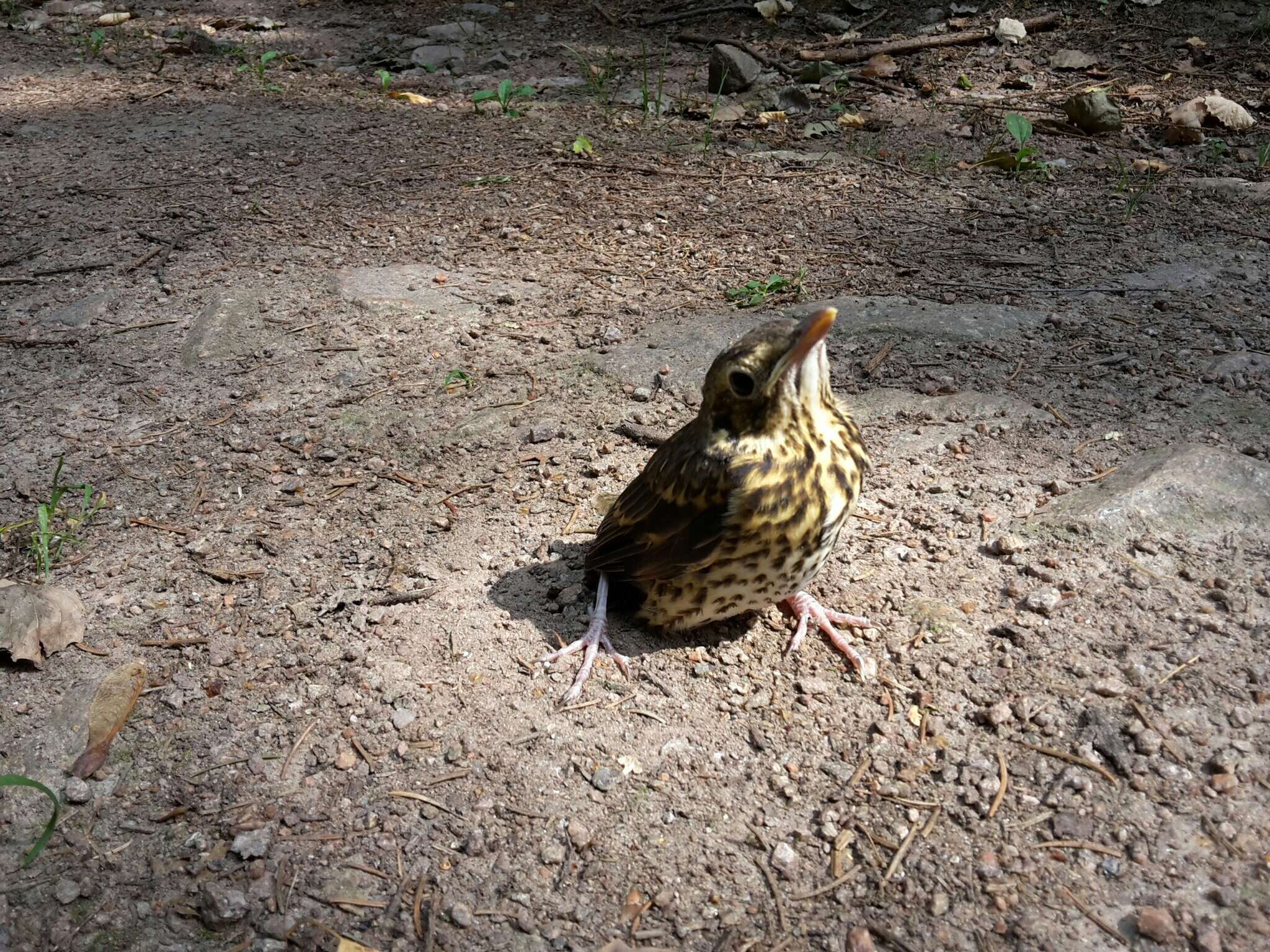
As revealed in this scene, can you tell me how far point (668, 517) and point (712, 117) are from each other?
448 cm

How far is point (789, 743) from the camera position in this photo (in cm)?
288

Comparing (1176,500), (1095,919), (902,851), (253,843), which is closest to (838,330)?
(1176,500)

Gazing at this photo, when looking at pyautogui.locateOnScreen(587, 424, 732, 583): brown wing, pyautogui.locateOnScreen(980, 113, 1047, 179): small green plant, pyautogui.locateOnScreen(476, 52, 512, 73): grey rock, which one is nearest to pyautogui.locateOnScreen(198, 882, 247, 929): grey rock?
pyautogui.locateOnScreen(587, 424, 732, 583): brown wing

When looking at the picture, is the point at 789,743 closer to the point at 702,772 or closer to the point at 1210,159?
the point at 702,772

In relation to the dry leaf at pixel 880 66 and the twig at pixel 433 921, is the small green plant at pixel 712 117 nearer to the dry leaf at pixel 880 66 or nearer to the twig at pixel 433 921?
the dry leaf at pixel 880 66

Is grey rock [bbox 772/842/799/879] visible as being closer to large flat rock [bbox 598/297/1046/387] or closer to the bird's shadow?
the bird's shadow

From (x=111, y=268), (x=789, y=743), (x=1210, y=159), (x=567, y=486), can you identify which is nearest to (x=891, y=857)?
(x=789, y=743)

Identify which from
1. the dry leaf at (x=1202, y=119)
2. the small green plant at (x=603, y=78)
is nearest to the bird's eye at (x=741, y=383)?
the small green plant at (x=603, y=78)

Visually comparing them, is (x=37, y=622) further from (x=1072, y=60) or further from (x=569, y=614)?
(x=1072, y=60)

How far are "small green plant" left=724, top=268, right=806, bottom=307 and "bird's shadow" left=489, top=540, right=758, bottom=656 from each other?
1810 millimetres

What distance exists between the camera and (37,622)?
10.4ft

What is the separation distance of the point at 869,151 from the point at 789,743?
451cm

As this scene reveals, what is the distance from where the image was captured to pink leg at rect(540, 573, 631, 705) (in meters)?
3.09

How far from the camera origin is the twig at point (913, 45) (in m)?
7.80
